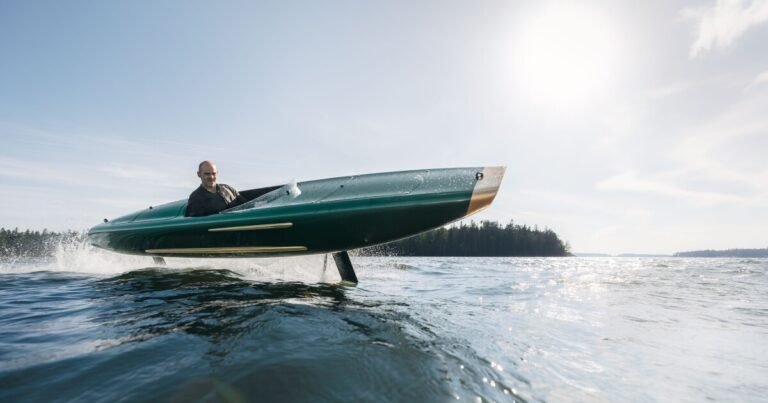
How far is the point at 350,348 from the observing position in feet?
8.83

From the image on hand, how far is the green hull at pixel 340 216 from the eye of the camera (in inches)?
222

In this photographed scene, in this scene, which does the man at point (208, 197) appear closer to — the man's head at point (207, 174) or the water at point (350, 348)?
the man's head at point (207, 174)

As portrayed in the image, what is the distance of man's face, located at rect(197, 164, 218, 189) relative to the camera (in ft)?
22.2

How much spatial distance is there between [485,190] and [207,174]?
4.94m

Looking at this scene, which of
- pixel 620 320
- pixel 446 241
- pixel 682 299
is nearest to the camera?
pixel 620 320

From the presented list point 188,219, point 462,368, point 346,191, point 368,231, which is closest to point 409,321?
point 462,368

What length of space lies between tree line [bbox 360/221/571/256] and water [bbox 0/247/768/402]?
6248 centimetres

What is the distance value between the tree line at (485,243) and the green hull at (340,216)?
2410 inches

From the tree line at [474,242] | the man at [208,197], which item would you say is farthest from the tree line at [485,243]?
the man at [208,197]

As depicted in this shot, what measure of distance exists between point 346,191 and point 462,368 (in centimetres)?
397

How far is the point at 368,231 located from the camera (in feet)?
19.5

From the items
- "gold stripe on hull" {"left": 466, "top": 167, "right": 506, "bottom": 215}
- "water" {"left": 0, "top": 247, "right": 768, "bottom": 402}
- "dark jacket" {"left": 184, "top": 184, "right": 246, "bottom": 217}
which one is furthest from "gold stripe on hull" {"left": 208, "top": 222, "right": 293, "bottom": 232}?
"gold stripe on hull" {"left": 466, "top": 167, "right": 506, "bottom": 215}

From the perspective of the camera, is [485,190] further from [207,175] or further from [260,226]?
[207,175]

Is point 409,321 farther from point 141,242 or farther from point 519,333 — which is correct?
point 141,242
